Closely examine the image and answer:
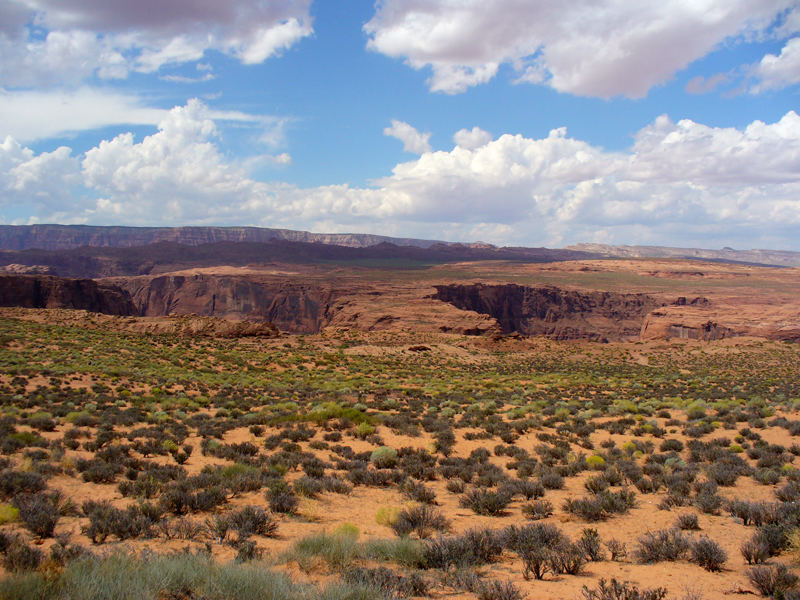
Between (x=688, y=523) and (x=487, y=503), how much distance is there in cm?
281

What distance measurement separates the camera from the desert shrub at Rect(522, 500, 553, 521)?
773 centimetres

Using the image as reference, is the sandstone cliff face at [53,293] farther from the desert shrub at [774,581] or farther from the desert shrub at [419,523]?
the desert shrub at [774,581]

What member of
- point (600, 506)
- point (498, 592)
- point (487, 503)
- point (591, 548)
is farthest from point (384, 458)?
point (498, 592)

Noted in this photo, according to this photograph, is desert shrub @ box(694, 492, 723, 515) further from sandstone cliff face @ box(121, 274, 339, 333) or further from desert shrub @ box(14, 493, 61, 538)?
sandstone cliff face @ box(121, 274, 339, 333)

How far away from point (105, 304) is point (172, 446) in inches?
2853

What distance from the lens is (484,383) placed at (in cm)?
2800

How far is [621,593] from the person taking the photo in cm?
459

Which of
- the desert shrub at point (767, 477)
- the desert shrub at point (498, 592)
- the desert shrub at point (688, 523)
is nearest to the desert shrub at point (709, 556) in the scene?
the desert shrub at point (688, 523)

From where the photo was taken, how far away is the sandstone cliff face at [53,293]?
63500 mm

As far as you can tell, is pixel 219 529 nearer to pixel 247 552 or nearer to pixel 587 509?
pixel 247 552

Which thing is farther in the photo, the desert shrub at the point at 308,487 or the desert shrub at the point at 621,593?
the desert shrub at the point at 308,487

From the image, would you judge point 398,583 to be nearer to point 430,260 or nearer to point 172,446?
point 172,446

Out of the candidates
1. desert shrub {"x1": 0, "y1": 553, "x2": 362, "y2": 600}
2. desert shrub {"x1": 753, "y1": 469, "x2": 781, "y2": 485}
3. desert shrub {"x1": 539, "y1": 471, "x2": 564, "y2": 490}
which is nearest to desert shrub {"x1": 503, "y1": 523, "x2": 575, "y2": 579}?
desert shrub {"x1": 0, "y1": 553, "x2": 362, "y2": 600}

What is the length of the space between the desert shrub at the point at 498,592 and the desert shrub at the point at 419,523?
6.96 feet
